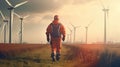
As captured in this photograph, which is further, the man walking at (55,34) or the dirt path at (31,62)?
the man walking at (55,34)

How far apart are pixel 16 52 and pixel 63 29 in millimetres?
4642

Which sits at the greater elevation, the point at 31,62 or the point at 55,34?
the point at 55,34

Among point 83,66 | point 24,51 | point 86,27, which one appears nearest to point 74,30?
point 86,27

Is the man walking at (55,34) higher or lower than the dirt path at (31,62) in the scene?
higher

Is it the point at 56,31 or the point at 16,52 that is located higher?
the point at 56,31

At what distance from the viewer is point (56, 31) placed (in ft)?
47.2

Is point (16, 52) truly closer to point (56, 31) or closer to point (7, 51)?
point (7, 51)

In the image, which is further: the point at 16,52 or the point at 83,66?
the point at 16,52

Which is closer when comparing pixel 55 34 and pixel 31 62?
pixel 31 62

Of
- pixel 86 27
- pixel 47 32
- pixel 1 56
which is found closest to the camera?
pixel 47 32

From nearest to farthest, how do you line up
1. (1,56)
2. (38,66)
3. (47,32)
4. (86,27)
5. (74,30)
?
(38,66) < (47,32) < (1,56) < (74,30) < (86,27)

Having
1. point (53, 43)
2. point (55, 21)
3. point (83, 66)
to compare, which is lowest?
point (83, 66)

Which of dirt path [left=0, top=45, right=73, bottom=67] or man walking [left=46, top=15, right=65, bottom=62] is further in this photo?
man walking [left=46, top=15, right=65, bottom=62]

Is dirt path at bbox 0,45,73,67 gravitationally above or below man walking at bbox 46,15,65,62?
below
